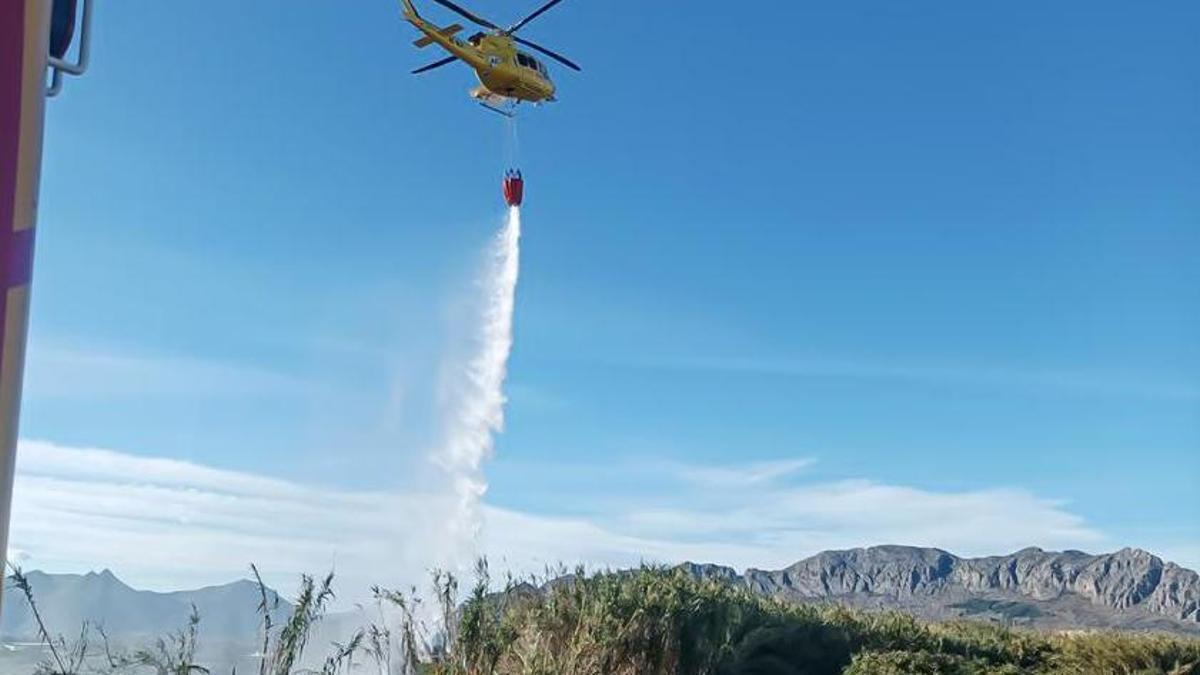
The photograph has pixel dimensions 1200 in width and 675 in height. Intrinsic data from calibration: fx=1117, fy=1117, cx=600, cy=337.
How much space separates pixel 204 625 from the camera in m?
7.30

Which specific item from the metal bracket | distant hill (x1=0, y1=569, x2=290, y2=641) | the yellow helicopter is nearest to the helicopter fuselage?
the yellow helicopter

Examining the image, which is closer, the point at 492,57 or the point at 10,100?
the point at 10,100

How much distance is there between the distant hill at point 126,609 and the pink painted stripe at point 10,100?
4.26 meters

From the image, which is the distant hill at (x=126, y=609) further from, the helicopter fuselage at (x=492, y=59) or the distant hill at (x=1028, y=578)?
the distant hill at (x=1028, y=578)

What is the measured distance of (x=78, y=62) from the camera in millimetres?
3258

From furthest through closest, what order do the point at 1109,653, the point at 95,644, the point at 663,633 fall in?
the point at 1109,653 → the point at 663,633 → the point at 95,644

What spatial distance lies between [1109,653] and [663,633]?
269 inches

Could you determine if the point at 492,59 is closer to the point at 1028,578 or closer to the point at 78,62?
the point at 78,62

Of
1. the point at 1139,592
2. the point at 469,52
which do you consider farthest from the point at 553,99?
the point at 1139,592

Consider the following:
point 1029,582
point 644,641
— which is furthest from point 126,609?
point 1029,582

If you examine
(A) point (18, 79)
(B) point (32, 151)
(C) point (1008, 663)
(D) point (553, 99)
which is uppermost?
(D) point (553, 99)

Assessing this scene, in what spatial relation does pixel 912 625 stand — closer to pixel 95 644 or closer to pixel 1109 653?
pixel 1109 653

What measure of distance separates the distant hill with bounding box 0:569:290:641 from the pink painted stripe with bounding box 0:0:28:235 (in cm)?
426

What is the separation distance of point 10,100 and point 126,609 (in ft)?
21.2
